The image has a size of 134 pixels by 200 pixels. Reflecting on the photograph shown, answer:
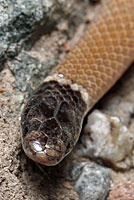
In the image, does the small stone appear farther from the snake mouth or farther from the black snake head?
the snake mouth

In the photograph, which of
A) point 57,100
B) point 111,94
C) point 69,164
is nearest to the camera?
point 57,100

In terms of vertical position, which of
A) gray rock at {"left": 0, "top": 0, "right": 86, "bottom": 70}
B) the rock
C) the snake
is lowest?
the rock

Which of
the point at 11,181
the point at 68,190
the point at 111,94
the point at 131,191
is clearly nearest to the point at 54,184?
the point at 68,190

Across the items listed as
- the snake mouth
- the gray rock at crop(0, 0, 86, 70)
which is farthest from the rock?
the gray rock at crop(0, 0, 86, 70)

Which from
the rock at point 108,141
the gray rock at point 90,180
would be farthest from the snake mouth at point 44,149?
the rock at point 108,141

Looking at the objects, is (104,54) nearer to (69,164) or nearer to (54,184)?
(69,164)

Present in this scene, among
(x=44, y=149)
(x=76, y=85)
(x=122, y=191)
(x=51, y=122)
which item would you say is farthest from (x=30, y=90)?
(x=122, y=191)
